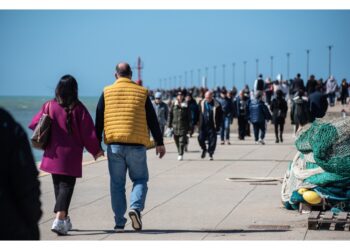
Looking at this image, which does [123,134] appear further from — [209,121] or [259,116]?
[259,116]

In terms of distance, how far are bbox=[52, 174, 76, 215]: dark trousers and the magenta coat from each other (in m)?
0.08

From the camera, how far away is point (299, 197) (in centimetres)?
1087

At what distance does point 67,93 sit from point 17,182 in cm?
561

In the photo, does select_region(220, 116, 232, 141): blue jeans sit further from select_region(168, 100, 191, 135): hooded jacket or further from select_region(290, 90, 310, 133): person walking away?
select_region(168, 100, 191, 135): hooded jacket

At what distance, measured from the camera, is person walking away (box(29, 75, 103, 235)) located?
9.20 metres

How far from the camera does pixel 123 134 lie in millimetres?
9539

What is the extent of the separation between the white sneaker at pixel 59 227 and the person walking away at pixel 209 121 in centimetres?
1140

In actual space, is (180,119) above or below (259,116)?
above

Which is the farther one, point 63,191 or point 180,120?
point 180,120

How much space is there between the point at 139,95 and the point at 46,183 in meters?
5.52

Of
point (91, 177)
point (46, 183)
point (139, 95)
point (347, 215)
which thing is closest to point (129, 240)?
point (139, 95)

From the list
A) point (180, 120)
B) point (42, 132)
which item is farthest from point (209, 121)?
point (42, 132)

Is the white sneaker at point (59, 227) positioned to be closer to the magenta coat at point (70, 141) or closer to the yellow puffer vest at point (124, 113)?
the magenta coat at point (70, 141)

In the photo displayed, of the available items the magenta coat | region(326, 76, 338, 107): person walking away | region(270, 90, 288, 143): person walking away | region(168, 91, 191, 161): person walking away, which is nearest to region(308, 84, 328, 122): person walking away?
region(168, 91, 191, 161): person walking away
